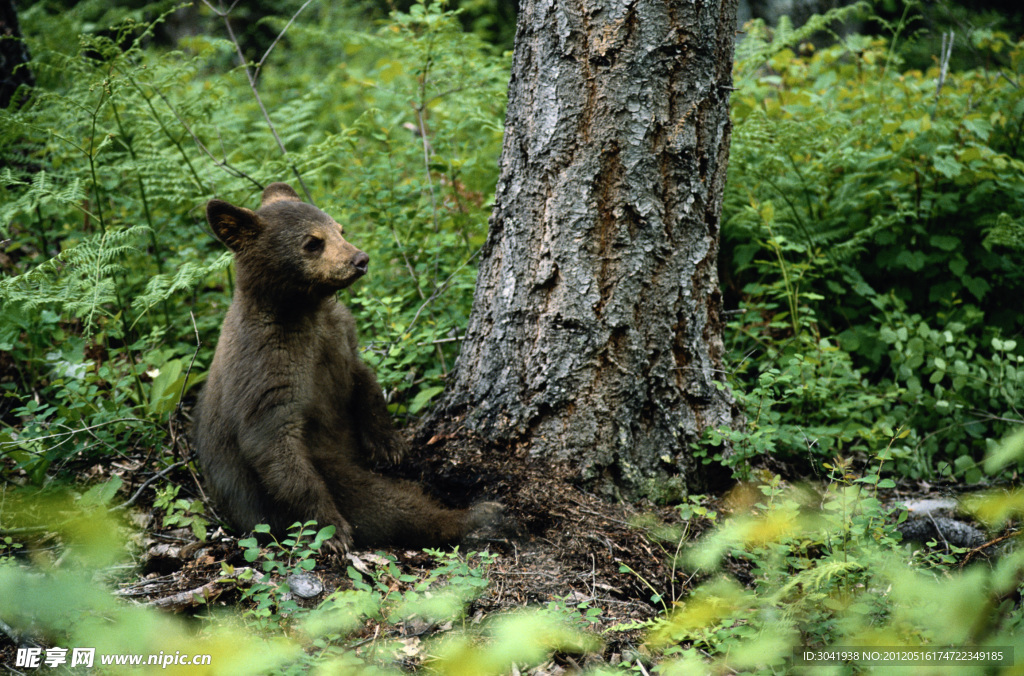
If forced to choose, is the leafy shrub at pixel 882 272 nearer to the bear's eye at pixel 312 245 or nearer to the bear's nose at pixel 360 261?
the bear's nose at pixel 360 261

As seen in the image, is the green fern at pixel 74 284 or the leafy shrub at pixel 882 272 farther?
the leafy shrub at pixel 882 272

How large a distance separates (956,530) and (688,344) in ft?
6.00

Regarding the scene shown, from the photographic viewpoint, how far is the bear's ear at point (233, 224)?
3.91 m

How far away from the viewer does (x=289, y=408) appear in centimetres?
400

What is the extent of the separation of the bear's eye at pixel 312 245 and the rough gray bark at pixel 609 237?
3.20 feet

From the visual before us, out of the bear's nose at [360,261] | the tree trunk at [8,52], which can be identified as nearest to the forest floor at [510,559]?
the bear's nose at [360,261]

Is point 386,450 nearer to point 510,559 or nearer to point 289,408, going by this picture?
point 289,408

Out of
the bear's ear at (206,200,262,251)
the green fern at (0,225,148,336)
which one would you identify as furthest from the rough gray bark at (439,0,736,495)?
the green fern at (0,225,148,336)

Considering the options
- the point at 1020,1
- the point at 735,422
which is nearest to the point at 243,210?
the point at 735,422

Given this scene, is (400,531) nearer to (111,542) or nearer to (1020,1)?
(111,542)

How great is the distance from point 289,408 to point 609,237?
6.49 feet

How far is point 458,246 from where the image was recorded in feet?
19.0

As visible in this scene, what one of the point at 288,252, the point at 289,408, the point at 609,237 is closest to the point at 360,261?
the point at 288,252

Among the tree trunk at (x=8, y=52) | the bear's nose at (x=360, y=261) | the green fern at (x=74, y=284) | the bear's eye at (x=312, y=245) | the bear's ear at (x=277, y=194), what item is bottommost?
the green fern at (x=74, y=284)
